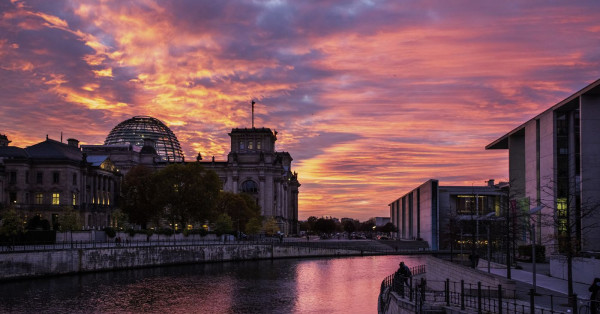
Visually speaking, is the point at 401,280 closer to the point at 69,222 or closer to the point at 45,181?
the point at 69,222

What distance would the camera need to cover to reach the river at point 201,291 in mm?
51594

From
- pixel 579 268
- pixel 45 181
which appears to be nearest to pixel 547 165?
pixel 579 268

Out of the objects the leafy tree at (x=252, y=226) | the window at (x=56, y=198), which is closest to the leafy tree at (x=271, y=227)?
the leafy tree at (x=252, y=226)

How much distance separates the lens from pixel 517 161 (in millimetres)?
94750

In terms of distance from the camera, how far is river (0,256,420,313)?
51.6 meters

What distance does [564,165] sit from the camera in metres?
73.4

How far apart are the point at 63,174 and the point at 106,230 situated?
999 inches

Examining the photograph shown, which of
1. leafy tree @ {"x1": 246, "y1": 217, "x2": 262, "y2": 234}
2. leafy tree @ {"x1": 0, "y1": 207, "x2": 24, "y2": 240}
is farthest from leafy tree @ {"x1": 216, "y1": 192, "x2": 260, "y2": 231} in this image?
leafy tree @ {"x1": 0, "y1": 207, "x2": 24, "y2": 240}

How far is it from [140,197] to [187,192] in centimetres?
1693

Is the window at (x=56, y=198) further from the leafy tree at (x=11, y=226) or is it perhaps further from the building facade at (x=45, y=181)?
the leafy tree at (x=11, y=226)

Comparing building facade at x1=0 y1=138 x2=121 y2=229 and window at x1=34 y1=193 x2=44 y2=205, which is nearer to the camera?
building facade at x1=0 y1=138 x2=121 y2=229

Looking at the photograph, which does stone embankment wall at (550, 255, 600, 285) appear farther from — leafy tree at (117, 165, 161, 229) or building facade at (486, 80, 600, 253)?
leafy tree at (117, 165, 161, 229)

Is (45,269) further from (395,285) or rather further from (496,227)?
(496,227)

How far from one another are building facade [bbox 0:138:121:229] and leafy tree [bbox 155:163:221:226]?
1538cm
